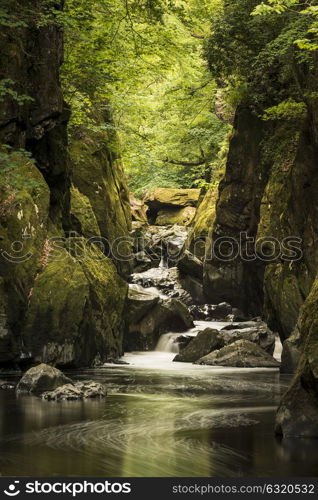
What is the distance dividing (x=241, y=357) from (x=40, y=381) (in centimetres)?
716

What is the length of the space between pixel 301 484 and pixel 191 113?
2331 centimetres

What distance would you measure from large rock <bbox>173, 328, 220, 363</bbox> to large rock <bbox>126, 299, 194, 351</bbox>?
2.99 m

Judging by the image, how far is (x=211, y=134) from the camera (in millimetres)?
29500

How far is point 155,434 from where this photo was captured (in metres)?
7.96

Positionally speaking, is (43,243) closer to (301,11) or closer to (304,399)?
(301,11)

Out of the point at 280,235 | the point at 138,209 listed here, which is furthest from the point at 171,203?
the point at 280,235

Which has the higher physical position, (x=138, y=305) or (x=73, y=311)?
(x=138, y=305)

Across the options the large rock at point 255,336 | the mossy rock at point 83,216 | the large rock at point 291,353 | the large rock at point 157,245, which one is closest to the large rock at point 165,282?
the large rock at point 157,245

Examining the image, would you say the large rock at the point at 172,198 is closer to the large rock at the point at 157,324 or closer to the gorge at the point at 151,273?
the gorge at the point at 151,273

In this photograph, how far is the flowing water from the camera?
618cm

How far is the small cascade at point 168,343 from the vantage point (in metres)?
20.3

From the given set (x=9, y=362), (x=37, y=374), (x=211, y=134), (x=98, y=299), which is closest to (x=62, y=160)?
(x=98, y=299)

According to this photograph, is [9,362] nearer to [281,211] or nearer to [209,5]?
[281,211]

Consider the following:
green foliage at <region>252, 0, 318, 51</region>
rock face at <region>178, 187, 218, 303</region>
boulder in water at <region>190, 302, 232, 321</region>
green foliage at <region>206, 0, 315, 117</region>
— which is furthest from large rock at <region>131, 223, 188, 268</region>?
green foliage at <region>252, 0, 318, 51</region>
